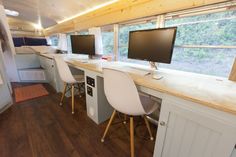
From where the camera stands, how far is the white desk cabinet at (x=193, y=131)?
66cm

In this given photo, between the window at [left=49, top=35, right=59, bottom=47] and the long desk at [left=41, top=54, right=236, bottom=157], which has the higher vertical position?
the window at [left=49, top=35, right=59, bottom=47]

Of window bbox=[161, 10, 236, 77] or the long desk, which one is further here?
window bbox=[161, 10, 236, 77]

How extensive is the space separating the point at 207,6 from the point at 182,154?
4.74 feet

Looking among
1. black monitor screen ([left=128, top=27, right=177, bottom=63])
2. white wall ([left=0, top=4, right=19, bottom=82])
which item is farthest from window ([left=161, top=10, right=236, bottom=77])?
white wall ([left=0, top=4, right=19, bottom=82])

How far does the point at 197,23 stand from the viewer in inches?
55.0

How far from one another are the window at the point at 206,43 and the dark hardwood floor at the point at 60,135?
105cm

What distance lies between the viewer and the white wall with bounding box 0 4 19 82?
7.62 feet

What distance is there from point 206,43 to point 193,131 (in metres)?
1.09

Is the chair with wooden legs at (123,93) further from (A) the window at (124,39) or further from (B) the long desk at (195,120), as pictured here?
(A) the window at (124,39)

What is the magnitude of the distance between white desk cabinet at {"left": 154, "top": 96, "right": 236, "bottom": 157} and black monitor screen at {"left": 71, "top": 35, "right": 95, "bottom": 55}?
1.77 metres

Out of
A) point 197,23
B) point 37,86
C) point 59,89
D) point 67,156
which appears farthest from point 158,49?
point 37,86

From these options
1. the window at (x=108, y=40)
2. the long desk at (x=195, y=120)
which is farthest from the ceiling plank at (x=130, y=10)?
the long desk at (x=195, y=120)

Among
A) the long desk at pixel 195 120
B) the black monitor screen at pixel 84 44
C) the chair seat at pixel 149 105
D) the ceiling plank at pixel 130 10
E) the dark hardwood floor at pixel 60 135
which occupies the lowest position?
the dark hardwood floor at pixel 60 135

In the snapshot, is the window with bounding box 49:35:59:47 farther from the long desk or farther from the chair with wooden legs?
the long desk
